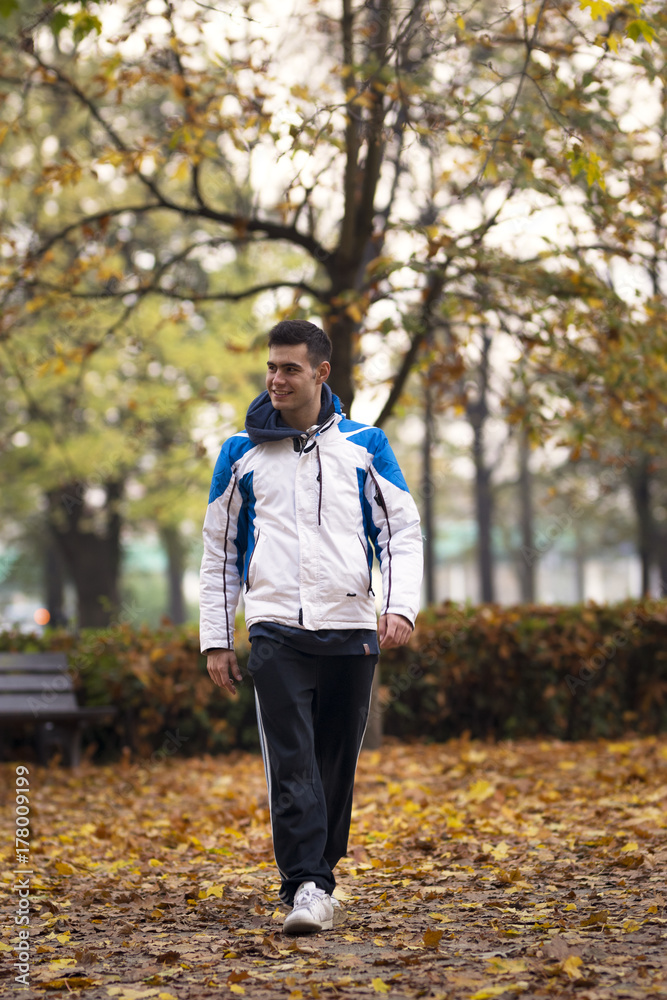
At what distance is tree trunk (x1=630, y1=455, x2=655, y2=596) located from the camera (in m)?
18.4

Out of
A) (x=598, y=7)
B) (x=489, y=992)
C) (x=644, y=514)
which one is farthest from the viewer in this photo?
(x=644, y=514)

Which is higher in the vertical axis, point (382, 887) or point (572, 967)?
point (572, 967)

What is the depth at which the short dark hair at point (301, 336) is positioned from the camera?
407 cm

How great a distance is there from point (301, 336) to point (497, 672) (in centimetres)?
647

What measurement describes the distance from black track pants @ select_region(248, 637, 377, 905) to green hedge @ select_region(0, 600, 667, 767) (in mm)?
5309

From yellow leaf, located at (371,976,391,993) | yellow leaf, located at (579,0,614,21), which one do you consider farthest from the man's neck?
yellow leaf, located at (579,0,614,21)

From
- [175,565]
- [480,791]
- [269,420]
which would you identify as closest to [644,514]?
[480,791]

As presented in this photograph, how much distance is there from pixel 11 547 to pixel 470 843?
24920 mm

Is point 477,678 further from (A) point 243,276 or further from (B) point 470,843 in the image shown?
(A) point 243,276

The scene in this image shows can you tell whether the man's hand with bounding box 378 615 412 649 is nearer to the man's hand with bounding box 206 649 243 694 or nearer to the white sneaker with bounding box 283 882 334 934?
the man's hand with bounding box 206 649 243 694

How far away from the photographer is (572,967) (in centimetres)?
318

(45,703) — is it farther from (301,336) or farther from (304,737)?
(301,336)

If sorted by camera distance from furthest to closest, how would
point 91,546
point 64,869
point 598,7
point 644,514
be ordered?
point 91,546, point 644,514, point 64,869, point 598,7

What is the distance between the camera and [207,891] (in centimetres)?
461
